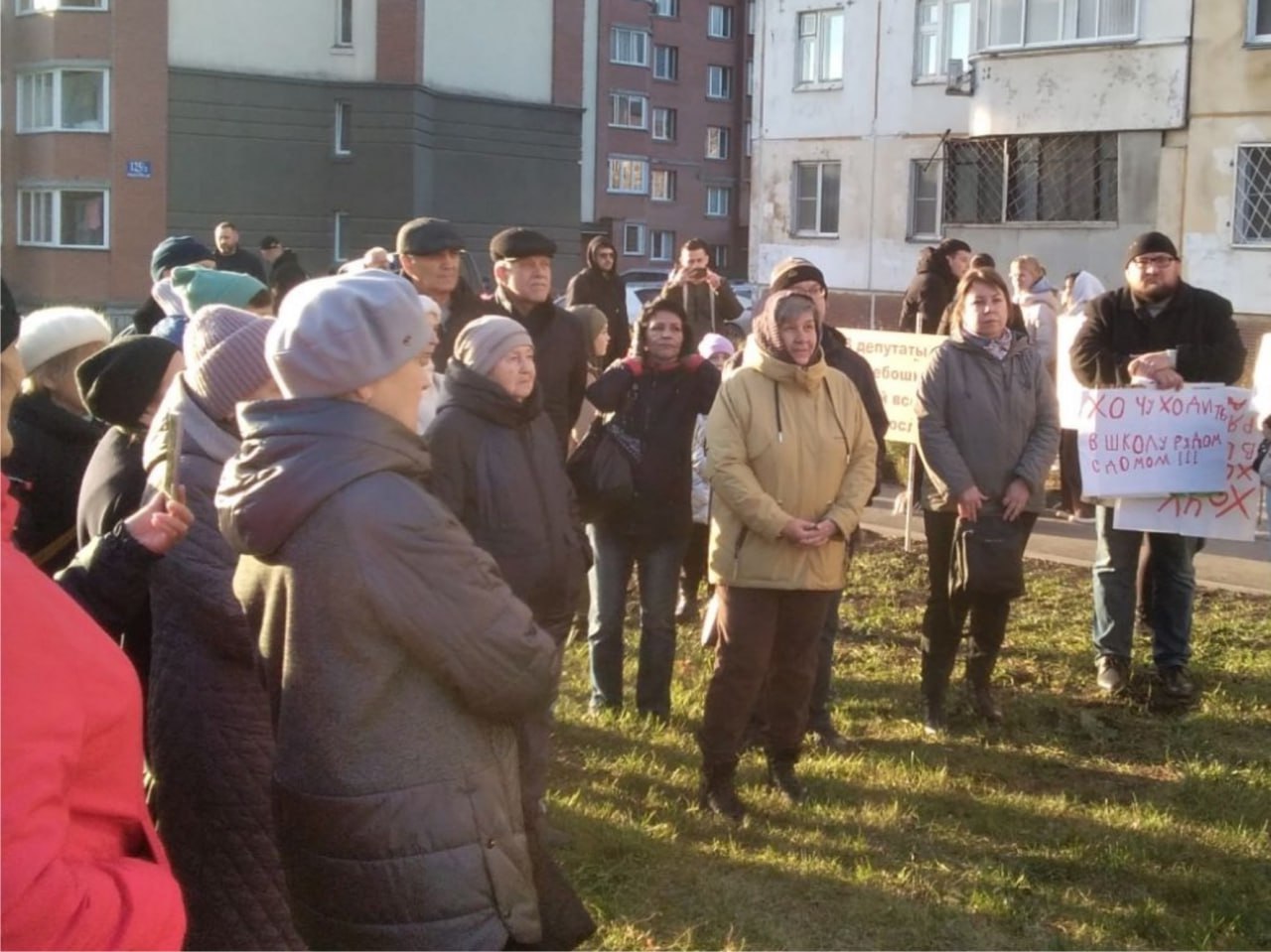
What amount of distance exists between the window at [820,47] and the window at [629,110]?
2674cm

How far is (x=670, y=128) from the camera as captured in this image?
214ft

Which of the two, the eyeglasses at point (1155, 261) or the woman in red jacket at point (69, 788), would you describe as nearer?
the woman in red jacket at point (69, 788)

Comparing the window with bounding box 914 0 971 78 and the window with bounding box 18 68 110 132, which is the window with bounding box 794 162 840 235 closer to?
the window with bounding box 914 0 971 78

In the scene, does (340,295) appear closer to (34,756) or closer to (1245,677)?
(34,756)

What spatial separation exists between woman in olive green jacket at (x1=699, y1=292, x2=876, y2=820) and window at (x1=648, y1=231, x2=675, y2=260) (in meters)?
57.8

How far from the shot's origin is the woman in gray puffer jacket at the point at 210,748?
11.3 feet

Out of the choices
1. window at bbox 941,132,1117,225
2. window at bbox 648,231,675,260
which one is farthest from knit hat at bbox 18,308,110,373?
window at bbox 648,231,675,260

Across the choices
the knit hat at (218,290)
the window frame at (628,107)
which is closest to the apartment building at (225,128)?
the window frame at (628,107)

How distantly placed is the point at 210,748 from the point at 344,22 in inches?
1467

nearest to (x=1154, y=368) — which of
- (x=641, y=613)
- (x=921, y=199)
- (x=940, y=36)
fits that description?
(x=641, y=613)

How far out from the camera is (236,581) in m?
3.24

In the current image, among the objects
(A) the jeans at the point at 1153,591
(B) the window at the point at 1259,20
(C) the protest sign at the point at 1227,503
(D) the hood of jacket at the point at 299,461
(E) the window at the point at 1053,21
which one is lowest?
(A) the jeans at the point at 1153,591

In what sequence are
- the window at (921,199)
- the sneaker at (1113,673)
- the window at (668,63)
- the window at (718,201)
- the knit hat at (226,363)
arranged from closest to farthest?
the knit hat at (226,363), the sneaker at (1113,673), the window at (921,199), the window at (668,63), the window at (718,201)

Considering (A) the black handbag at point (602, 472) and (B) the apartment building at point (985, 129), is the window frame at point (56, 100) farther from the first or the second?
(A) the black handbag at point (602, 472)
